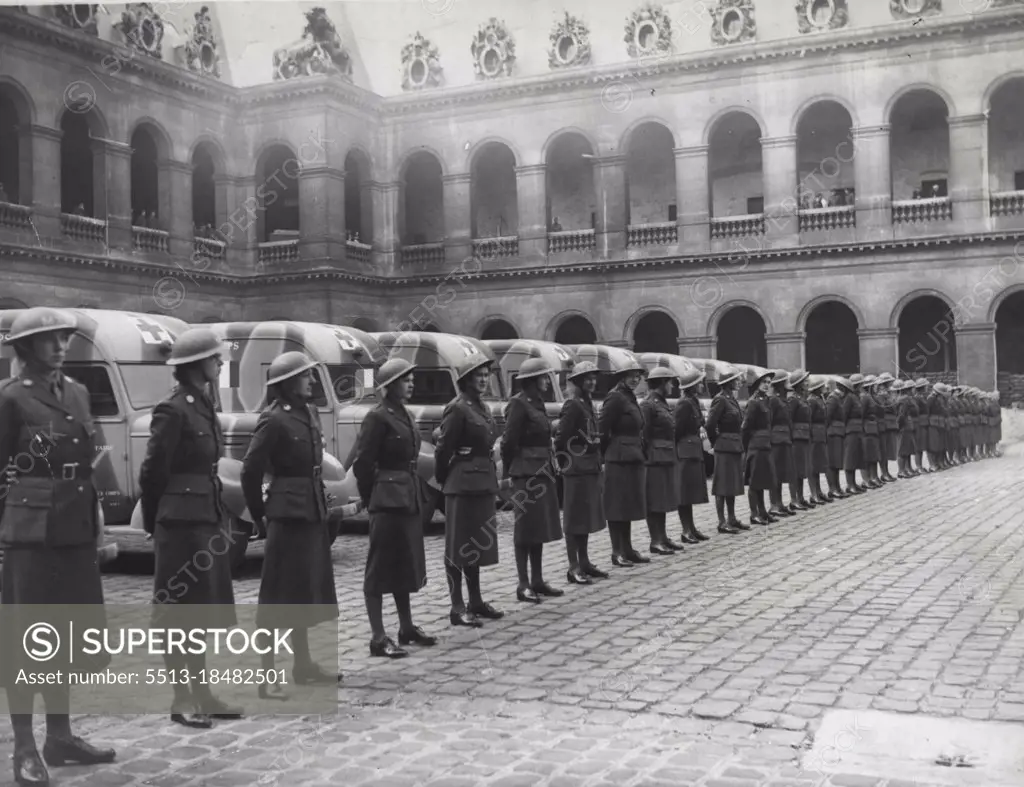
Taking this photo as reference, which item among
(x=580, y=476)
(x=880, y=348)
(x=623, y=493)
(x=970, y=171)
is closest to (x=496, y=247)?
(x=880, y=348)

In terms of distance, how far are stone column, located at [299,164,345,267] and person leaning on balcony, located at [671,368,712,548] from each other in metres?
21.2

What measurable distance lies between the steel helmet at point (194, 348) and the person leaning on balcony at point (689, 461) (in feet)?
23.5

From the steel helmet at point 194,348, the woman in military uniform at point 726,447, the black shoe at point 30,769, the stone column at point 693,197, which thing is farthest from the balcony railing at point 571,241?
the black shoe at point 30,769

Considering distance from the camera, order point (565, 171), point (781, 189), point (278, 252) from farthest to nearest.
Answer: point (565, 171) → point (278, 252) → point (781, 189)

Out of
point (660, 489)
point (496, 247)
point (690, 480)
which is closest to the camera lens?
point (660, 489)

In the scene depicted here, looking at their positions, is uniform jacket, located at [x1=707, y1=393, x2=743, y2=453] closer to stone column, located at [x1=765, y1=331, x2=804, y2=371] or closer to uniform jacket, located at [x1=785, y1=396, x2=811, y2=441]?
uniform jacket, located at [x1=785, y1=396, x2=811, y2=441]

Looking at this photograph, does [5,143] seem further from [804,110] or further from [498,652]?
[498,652]

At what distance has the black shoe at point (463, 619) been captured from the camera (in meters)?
8.08

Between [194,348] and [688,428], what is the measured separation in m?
7.56

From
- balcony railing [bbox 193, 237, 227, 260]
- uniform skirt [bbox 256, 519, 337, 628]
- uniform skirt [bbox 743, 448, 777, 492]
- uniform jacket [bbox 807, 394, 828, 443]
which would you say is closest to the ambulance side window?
uniform skirt [bbox 256, 519, 337, 628]

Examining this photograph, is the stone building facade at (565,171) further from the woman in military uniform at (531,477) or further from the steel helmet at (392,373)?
the steel helmet at (392,373)

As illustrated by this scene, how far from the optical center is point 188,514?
5684 mm

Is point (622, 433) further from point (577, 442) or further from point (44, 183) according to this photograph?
point (44, 183)

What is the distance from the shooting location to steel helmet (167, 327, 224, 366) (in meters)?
5.71
